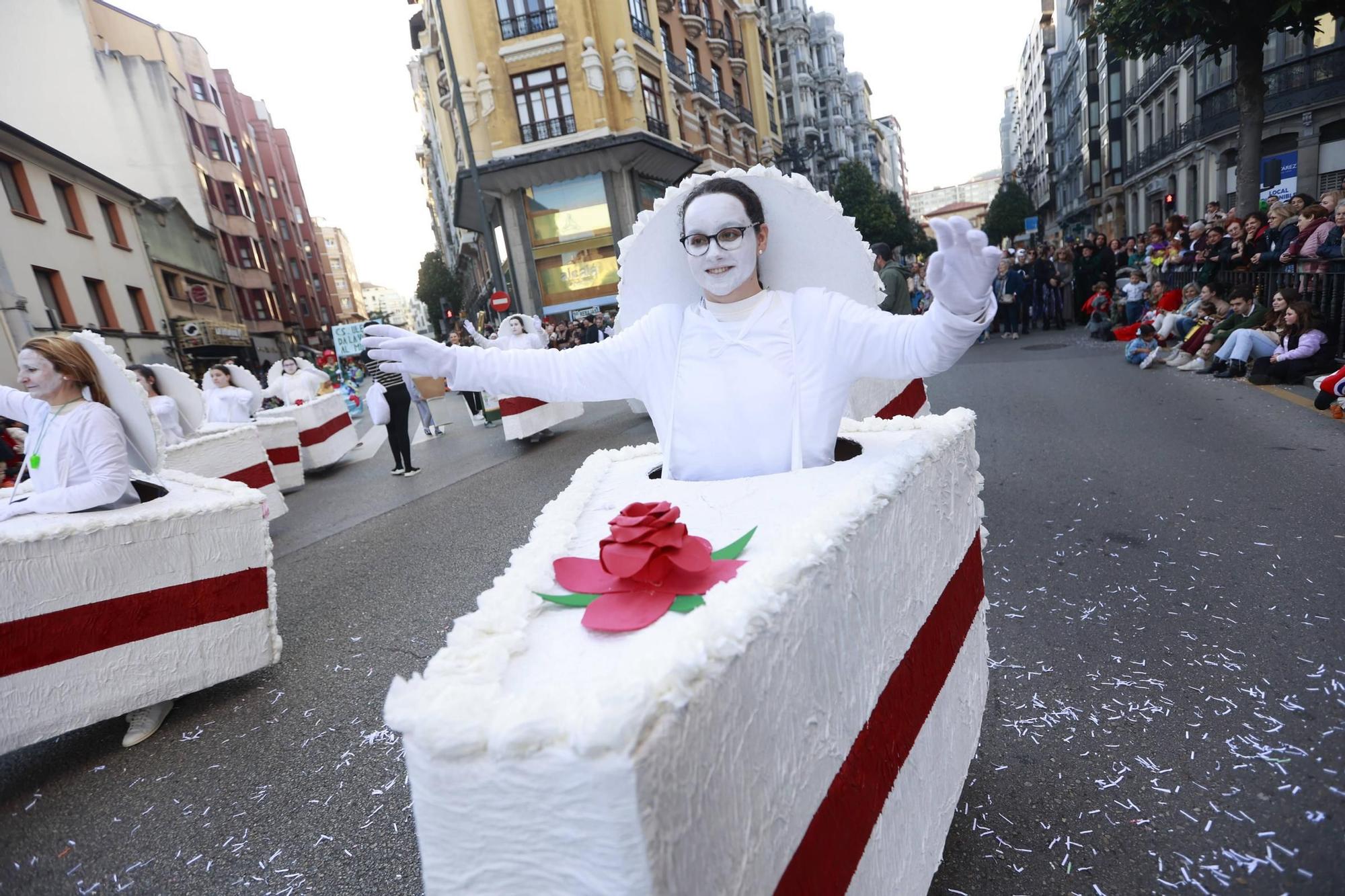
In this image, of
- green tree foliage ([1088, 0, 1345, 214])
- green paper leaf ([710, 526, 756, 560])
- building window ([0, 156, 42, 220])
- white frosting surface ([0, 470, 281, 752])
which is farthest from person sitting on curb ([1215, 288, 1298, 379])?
building window ([0, 156, 42, 220])

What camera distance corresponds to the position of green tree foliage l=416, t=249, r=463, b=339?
170 ft

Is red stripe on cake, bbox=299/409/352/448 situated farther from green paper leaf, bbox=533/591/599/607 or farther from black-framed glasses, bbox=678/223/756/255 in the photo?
green paper leaf, bbox=533/591/599/607

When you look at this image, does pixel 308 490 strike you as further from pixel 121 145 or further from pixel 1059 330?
pixel 121 145

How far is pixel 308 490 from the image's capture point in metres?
8.45

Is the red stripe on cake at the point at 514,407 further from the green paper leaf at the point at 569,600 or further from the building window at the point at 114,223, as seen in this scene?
the building window at the point at 114,223

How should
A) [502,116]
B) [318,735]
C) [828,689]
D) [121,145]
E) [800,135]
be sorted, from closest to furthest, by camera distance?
[828,689]
[318,735]
[502,116]
[121,145]
[800,135]

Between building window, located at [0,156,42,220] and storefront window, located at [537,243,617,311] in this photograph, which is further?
storefront window, located at [537,243,617,311]

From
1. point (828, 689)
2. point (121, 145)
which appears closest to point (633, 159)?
point (121, 145)

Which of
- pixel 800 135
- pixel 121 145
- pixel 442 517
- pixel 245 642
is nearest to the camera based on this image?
pixel 245 642

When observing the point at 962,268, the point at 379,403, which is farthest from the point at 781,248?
the point at 379,403

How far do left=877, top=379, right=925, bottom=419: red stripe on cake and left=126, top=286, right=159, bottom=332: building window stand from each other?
24.4m

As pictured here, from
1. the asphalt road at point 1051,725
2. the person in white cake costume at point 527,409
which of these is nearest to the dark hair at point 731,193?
the asphalt road at point 1051,725

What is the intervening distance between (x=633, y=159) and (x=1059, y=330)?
15148 mm

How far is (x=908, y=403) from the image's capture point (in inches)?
167
